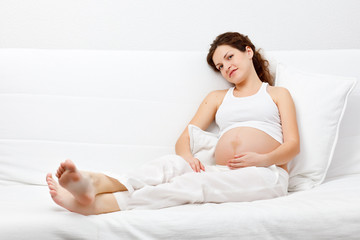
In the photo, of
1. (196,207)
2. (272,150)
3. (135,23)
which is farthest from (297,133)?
(135,23)

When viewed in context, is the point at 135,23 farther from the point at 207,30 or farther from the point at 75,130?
the point at 75,130

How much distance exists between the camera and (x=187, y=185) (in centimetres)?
105

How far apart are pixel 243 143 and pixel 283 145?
0.15 m

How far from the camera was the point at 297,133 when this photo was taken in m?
1.34

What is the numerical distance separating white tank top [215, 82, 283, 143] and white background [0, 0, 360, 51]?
498 millimetres

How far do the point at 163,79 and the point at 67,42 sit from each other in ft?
2.07

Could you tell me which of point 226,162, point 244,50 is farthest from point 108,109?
point 244,50

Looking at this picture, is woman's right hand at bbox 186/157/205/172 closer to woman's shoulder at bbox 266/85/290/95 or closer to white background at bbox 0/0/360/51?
woman's shoulder at bbox 266/85/290/95

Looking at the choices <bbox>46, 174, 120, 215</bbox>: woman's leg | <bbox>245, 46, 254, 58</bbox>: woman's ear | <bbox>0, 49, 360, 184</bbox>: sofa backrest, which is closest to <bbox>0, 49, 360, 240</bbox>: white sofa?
<bbox>0, 49, 360, 184</bbox>: sofa backrest

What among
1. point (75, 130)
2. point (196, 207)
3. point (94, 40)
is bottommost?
point (196, 207)

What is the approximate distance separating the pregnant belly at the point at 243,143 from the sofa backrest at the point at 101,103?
0.20 metres

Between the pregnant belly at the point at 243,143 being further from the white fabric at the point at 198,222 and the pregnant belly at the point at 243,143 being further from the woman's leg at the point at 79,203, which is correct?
the woman's leg at the point at 79,203

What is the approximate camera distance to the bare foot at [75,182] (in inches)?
35.4

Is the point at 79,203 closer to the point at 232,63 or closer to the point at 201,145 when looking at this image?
the point at 201,145
